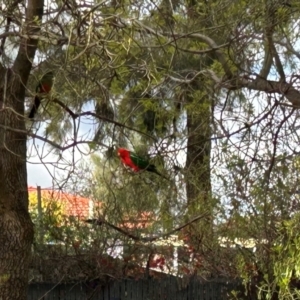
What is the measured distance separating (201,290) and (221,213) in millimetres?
1607

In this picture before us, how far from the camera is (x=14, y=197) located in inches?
199

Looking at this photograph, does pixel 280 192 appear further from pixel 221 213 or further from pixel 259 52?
pixel 259 52

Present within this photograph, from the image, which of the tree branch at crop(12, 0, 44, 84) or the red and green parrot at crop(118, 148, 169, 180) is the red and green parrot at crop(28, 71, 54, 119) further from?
the red and green parrot at crop(118, 148, 169, 180)

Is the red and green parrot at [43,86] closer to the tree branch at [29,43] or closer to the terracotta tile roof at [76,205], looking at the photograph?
the tree branch at [29,43]

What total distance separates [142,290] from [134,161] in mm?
1932

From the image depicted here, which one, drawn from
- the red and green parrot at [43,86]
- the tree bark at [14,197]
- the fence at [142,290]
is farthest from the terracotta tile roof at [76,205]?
the red and green parrot at [43,86]

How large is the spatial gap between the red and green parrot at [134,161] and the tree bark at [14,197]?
3.60ft

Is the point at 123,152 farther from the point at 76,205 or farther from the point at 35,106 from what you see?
the point at 76,205

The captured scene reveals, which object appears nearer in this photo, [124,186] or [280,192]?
[280,192]

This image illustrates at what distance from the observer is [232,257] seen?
655 centimetres

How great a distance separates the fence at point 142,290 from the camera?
7.11m

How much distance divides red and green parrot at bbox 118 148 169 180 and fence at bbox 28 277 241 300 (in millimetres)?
1724

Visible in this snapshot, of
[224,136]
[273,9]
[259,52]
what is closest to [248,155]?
[224,136]

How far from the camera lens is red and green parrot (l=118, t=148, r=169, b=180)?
580cm
